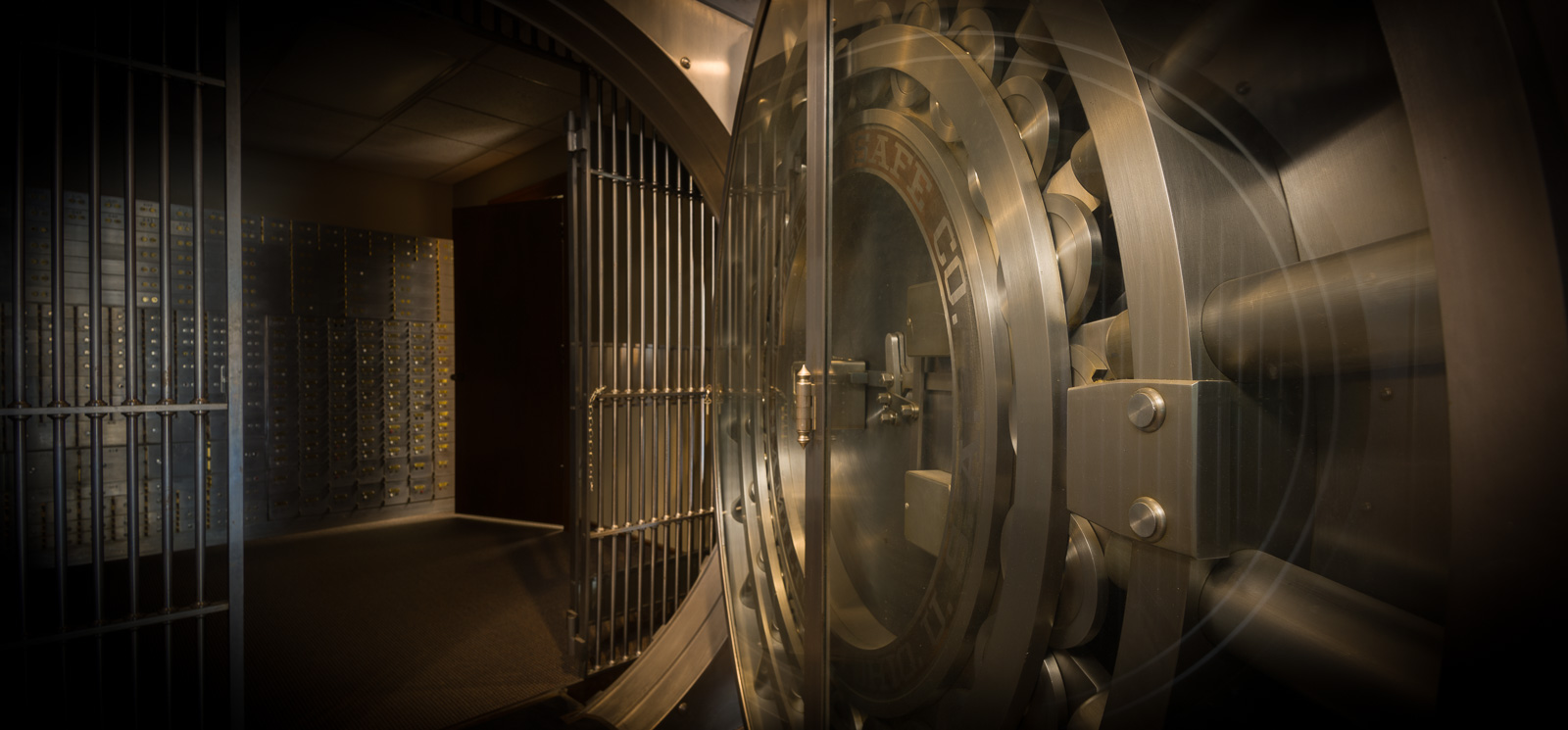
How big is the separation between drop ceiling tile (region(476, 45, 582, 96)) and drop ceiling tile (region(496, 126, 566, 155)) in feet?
2.18

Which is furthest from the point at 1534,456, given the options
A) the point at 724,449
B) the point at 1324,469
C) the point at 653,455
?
the point at 653,455

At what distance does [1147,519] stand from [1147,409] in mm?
81

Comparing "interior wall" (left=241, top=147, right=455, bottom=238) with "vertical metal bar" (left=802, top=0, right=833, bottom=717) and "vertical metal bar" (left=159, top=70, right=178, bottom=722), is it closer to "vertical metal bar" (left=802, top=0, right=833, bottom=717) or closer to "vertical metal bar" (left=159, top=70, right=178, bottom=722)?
"vertical metal bar" (left=159, top=70, right=178, bottom=722)

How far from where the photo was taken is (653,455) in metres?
2.43

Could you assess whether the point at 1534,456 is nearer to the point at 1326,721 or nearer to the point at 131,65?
the point at 1326,721

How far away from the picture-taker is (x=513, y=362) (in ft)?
14.3

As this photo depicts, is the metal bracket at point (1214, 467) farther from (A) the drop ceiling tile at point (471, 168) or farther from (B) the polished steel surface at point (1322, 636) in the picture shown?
(A) the drop ceiling tile at point (471, 168)

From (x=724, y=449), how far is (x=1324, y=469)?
1106mm

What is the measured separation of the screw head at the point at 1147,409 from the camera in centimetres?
49

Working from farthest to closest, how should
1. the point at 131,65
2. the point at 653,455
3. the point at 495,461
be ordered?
the point at 495,461, the point at 653,455, the point at 131,65

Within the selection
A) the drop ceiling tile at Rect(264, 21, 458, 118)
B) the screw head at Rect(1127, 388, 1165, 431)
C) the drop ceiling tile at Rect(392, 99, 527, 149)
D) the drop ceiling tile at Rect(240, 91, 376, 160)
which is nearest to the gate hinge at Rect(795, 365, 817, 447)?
the screw head at Rect(1127, 388, 1165, 431)

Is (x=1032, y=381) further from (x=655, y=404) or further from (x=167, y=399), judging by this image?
(x=655, y=404)

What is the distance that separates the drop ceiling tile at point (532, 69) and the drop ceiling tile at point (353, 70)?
21cm

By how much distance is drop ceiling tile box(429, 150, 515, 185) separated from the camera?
14.9 ft
